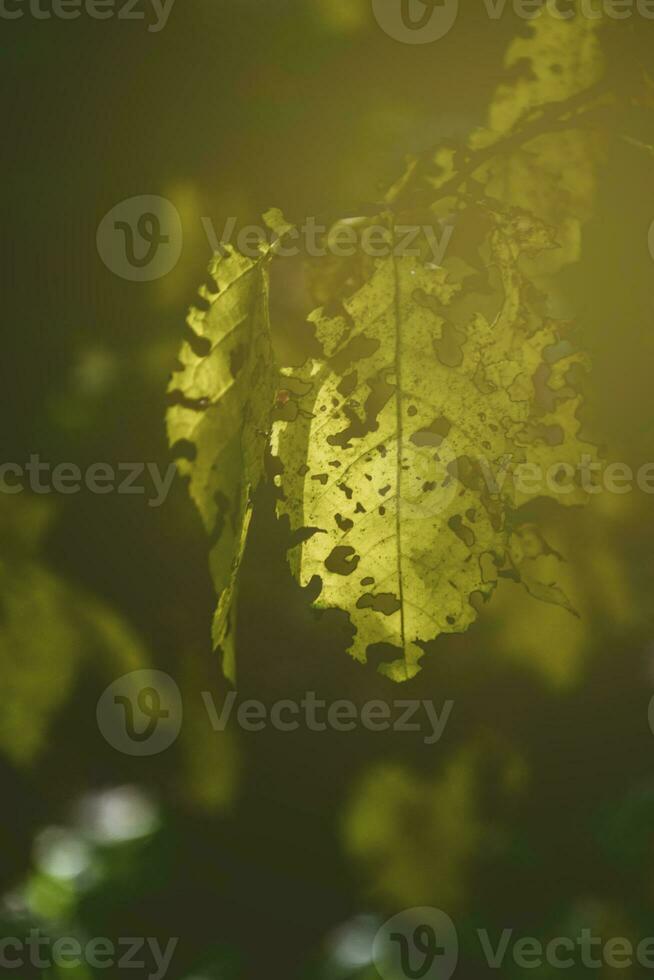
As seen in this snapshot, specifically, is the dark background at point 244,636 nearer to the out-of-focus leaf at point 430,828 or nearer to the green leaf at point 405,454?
the out-of-focus leaf at point 430,828

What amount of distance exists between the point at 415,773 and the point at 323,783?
0.40 ft

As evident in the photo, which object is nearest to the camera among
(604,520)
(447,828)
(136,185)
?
(136,185)

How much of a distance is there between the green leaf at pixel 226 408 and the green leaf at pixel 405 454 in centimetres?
4

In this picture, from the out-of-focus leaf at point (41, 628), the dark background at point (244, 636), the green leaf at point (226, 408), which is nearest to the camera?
the green leaf at point (226, 408)

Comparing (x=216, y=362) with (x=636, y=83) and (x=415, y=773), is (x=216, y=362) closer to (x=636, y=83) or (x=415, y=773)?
(x=636, y=83)

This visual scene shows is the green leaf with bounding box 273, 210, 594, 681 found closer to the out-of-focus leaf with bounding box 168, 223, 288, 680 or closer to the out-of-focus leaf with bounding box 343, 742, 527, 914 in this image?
the out-of-focus leaf with bounding box 168, 223, 288, 680

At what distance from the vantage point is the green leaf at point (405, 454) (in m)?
0.49

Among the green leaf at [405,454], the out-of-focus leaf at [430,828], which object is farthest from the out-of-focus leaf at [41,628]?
the green leaf at [405,454]

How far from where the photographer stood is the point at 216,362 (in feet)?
Answer: 1.41

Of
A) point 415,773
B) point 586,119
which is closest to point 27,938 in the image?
point 415,773

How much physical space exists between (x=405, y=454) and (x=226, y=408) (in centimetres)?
12

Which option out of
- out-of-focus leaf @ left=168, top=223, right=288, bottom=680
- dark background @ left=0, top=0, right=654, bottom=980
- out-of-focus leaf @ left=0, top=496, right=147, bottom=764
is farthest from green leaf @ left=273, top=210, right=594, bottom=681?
out-of-focus leaf @ left=0, top=496, right=147, bottom=764

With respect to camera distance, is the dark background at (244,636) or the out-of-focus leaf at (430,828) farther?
the out-of-focus leaf at (430,828)

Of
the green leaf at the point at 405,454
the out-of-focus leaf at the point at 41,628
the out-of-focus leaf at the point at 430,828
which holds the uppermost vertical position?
the green leaf at the point at 405,454
